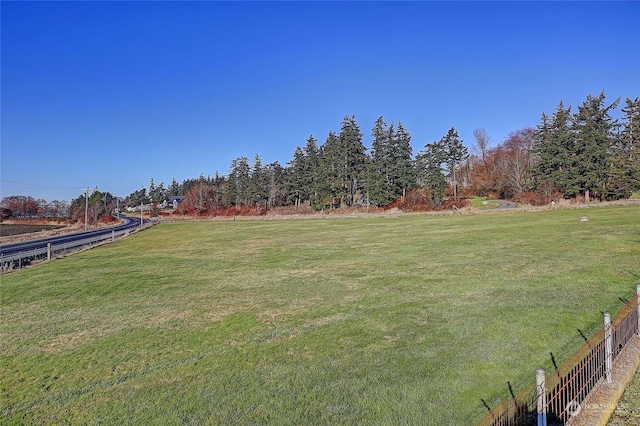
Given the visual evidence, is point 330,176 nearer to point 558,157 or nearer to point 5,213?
point 558,157

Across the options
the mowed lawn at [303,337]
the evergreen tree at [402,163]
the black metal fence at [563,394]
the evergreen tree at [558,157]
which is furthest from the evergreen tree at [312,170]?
the black metal fence at [563,394]

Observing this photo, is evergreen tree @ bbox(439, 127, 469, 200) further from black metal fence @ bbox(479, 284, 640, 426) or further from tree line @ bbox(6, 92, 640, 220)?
black metal fence @ bbox(479, 284, 640, 426)

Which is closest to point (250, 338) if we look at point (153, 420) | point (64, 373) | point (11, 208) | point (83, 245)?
point (153, 420)

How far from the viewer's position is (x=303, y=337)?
5988 mm

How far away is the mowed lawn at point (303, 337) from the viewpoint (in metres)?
4.04

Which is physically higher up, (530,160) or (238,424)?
(530,160)

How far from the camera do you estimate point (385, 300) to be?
7953 millimetres

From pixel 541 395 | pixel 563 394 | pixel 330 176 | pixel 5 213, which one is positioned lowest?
pixel 563 394

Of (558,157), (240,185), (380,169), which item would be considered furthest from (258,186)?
(558,157)

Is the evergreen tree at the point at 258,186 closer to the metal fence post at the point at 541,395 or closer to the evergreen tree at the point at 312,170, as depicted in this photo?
the evergreen tree at the point at 312,170

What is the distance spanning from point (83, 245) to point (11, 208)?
83.7 metres

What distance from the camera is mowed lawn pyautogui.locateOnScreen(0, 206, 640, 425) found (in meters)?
4.04

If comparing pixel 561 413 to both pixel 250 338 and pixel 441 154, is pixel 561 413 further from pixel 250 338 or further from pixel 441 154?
pixel 441 154

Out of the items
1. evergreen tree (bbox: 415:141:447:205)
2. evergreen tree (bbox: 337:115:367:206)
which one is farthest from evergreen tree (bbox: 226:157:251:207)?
evergreen tree (bbox: 415:141:447:205)
